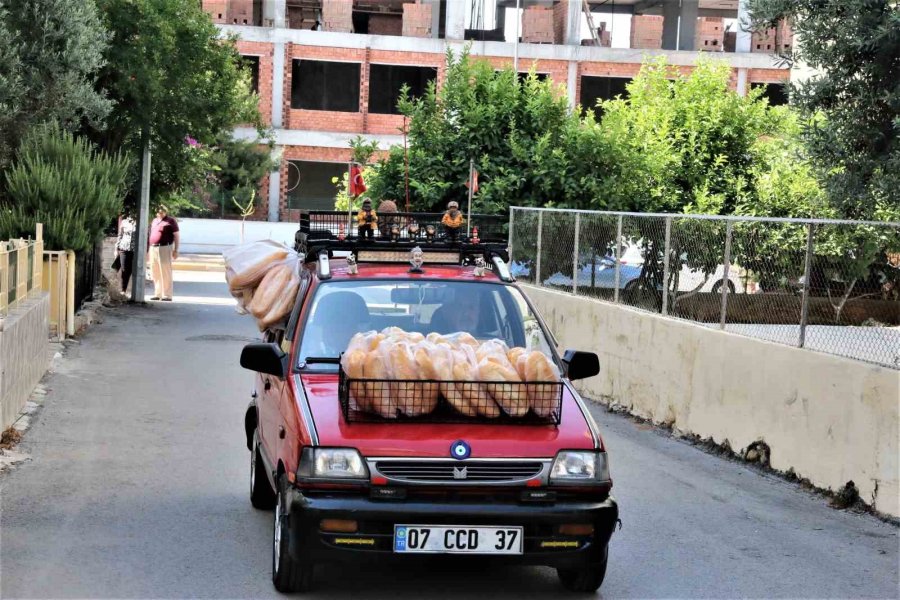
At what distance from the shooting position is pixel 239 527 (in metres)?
8.52

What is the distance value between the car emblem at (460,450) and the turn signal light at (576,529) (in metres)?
0.59

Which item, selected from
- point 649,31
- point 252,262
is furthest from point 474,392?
point 649,31

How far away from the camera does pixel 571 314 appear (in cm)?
1727

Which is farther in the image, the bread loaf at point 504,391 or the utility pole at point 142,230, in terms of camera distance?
the utility pole at point 142,230

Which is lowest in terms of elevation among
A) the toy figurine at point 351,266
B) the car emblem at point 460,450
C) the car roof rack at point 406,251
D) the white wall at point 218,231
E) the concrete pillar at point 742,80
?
the white wall at point 218,231

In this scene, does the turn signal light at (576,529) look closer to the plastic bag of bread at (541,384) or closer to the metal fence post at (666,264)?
the plastic bag of bread at (541,384)

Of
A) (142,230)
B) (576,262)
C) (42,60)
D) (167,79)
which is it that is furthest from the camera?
(142,230)

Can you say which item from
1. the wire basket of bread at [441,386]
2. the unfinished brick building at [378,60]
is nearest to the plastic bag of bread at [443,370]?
the wire basket of bread at [441,386]

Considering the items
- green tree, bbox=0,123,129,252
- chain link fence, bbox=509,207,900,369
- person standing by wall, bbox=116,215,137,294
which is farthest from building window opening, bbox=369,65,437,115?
chain link fence, bbox=509,207,900,369

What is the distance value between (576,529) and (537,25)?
156 feet

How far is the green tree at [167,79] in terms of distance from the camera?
24156mm

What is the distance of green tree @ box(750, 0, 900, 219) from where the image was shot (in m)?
9.98

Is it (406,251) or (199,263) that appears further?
(199,263)

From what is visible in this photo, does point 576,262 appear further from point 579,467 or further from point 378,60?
point 378,60
